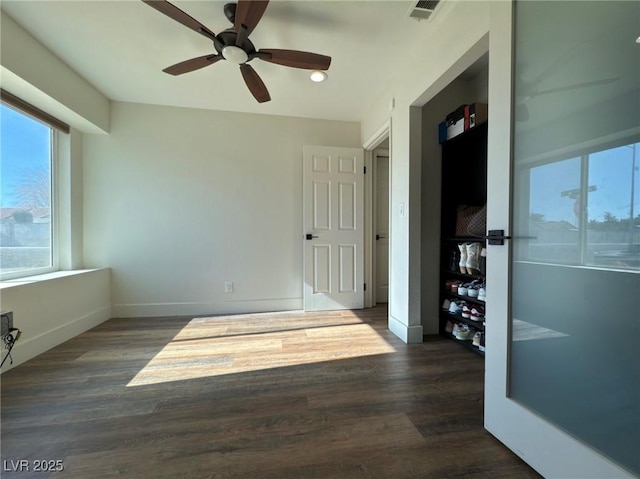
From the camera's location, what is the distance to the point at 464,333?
2254 mm

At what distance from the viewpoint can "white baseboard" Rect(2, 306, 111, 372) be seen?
1964mm

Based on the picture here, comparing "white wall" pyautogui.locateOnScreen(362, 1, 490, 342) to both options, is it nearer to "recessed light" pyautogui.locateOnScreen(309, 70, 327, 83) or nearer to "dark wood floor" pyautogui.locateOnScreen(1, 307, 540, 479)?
"dark wood floor" pyautogui.locateOnScreen(1, 307, 540, 479)

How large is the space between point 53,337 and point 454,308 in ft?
11.8

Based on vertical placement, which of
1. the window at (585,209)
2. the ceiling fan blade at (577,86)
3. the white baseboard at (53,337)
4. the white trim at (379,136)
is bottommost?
the white baseboard at (53,337)

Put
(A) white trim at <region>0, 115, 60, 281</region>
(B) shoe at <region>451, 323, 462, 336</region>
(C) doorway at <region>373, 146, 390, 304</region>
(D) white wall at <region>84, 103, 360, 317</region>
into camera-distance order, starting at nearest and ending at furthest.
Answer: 1. (B) shoe at <region>451, 323, 462, 336</region>
2. (A) white trim at <region>0, 115, 60, 281</region>
3. (D) white wall at <region>84, 103, 360, 317</region>
4. (C) doorway at <region>373, 146, 390, 304</region>

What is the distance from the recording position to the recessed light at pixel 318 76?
2.40 m

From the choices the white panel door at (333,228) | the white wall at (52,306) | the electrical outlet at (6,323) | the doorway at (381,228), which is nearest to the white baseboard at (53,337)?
the white wall at (52,306)

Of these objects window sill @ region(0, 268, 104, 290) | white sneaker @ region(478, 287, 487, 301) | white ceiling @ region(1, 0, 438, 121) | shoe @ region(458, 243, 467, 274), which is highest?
white ceiling @ region(1, 0, 438, 121)

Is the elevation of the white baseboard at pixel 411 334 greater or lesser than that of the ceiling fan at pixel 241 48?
lesser

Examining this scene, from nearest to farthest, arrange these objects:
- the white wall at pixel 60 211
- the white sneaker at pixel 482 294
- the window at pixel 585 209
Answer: the window at pixel 585 209 → the white wall at pixel 60 211 → the white sneaker at pixel 482 294

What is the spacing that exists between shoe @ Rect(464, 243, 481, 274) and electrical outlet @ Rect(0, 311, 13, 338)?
3.53 metres

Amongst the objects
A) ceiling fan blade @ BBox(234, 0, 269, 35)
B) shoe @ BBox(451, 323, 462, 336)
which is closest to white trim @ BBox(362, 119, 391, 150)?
ceiling fan blade @ BBox(234, 0, 269, 35)

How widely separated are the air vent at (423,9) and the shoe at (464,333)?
2.44 meters

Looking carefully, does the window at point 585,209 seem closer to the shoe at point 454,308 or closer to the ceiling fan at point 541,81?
the ceiling fan at point 541,81
